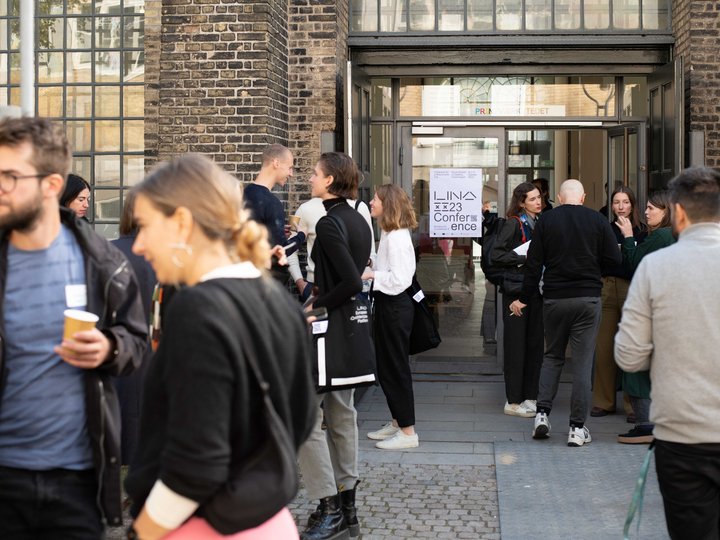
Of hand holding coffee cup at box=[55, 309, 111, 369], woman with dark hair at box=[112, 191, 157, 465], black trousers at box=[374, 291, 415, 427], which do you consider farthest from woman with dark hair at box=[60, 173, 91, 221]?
hand holding coffee cup at box=[55, 309, 111, 369]

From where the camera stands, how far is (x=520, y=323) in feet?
29.0

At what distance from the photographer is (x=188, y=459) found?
2357 mm

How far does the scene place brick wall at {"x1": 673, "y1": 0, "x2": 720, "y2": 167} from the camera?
9438 mm

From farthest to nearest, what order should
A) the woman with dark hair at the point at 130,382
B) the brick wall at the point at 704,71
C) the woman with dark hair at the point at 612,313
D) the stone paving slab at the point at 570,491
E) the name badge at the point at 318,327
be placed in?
the brick wall at the point at 704,71, the woman with dark hair at the point at 612,313, the stone paving slab at the point at 570,491, the name badge at the point at 318,327, the woman with dark hair at the point at 130,382

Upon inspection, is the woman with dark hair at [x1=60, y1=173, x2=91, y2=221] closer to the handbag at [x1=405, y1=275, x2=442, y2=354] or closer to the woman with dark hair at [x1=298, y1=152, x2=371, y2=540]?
the woman with dark hair at [x1=298, y1=152, x2=371, y2=540]

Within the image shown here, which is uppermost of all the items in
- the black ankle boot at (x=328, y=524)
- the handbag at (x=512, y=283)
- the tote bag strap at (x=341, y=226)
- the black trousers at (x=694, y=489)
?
the tote bag strap at (x=341, y=226)

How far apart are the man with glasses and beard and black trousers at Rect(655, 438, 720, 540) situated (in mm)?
1925

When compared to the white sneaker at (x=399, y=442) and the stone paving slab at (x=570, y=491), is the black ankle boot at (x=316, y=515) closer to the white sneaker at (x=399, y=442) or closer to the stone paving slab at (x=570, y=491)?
the stone paving slab at (x=570, y=491)

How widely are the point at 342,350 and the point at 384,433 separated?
101 inches

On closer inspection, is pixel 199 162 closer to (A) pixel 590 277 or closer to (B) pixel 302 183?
(A) pixel 590 277

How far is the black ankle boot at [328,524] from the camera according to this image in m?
5.50

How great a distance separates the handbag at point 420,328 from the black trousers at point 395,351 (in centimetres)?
10

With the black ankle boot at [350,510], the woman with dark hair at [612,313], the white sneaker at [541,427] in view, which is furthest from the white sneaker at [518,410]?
the black ankle boot at [350,510]

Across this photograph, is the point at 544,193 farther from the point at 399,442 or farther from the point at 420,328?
the point at 399,442
